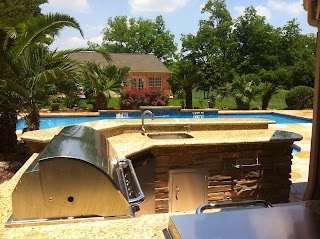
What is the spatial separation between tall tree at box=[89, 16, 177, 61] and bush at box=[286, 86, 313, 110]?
2547 cm

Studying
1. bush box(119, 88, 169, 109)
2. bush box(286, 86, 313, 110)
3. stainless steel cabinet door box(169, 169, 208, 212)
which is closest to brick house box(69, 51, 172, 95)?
bush box(119, 88, 169, 109)

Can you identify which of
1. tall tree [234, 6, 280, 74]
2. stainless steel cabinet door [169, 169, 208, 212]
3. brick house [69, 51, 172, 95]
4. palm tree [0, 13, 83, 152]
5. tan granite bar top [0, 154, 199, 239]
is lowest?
stainless steel cabinet door [169, 169, 208, 212]

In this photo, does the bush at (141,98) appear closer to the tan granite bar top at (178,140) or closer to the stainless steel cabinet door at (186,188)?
the tan granite bar top at (178,140)

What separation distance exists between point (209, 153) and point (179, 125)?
1.13 m

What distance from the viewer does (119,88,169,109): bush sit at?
16.0m

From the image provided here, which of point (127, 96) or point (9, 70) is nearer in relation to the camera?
point (9, 70)

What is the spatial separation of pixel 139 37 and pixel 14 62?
124 ft

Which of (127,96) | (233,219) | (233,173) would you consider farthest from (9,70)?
(127,96)

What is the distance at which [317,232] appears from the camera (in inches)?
57.5

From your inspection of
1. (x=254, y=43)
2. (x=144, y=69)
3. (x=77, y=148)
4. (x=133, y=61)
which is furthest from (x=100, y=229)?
(x=254, y=43)

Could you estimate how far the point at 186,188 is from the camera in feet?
13.7

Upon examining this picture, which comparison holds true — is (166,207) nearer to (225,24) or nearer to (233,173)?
(233,173)

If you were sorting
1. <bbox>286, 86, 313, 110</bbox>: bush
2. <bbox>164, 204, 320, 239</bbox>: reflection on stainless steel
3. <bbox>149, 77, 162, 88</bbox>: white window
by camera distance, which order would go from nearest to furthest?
<bbox>164, 204, 320, 239</bbox>: reflection on stainless steel, <bbox>286, 86, 313, 110</bbox>: bush, <bbox>149, 77, 162, 88</bbox>: white window

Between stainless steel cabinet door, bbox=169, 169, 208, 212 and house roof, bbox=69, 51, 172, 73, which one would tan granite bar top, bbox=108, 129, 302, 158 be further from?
house roof, bbox=69, 51, 172, 73
